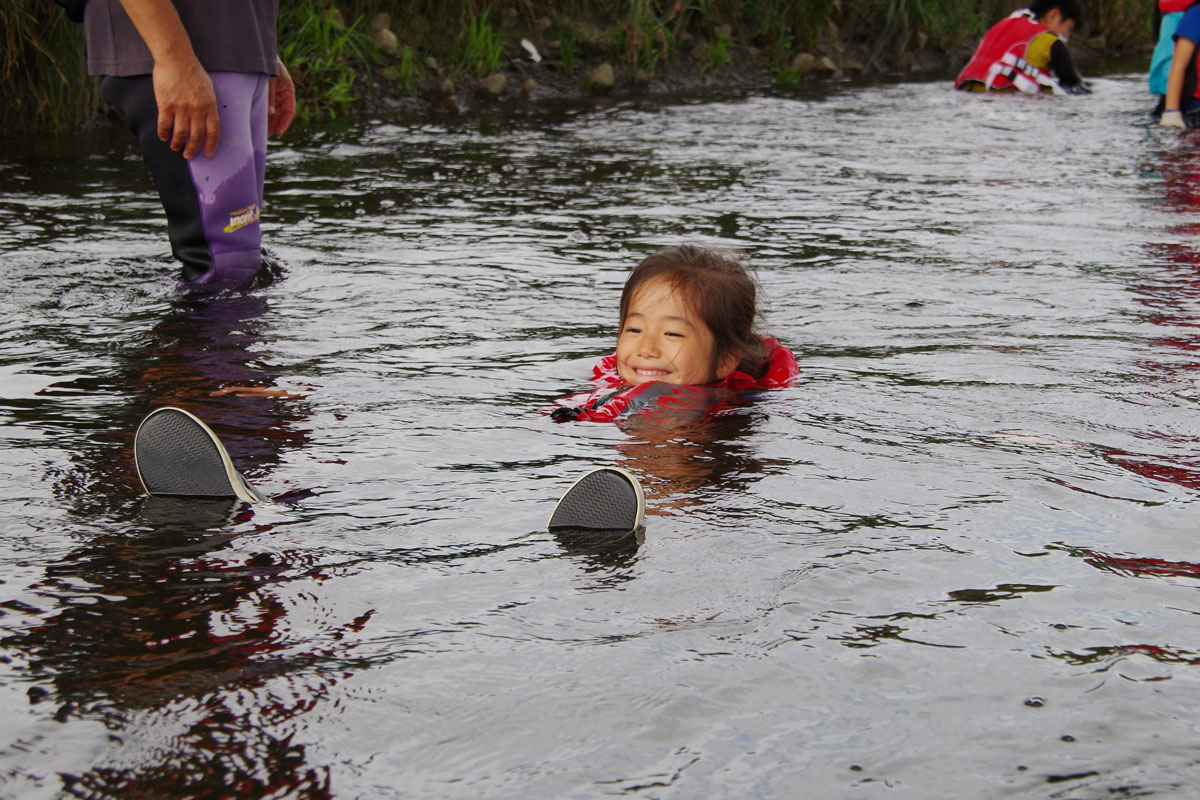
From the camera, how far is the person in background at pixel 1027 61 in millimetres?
13336

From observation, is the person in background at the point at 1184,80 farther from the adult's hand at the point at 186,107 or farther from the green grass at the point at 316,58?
the adult's hand at the point at 186,107

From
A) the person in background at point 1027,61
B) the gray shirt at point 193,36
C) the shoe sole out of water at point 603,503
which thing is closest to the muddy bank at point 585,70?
the person in background at point 1027,61

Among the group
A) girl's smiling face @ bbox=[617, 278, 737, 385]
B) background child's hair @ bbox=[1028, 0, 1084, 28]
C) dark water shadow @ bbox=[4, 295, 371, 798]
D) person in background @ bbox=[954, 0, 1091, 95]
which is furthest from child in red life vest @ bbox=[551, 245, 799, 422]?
background child's hair @ bbox=[1028, 0, 1084, 28]

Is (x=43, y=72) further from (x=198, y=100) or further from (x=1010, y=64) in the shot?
(x=1010, y=64)

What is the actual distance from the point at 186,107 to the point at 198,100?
0.15 feet

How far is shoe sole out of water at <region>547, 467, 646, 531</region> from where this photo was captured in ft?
9.65

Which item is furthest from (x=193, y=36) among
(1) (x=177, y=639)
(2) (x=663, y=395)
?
(1) (x=177, y=639)

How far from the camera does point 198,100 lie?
4562 millimetres

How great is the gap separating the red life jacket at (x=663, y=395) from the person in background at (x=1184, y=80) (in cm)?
776

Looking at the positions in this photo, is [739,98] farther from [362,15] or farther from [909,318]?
[909,318]

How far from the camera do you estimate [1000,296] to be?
5.69 metres

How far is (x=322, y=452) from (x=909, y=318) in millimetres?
2678

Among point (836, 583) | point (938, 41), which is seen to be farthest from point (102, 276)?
point (938, 41)

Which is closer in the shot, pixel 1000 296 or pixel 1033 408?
pixel 1033 408
